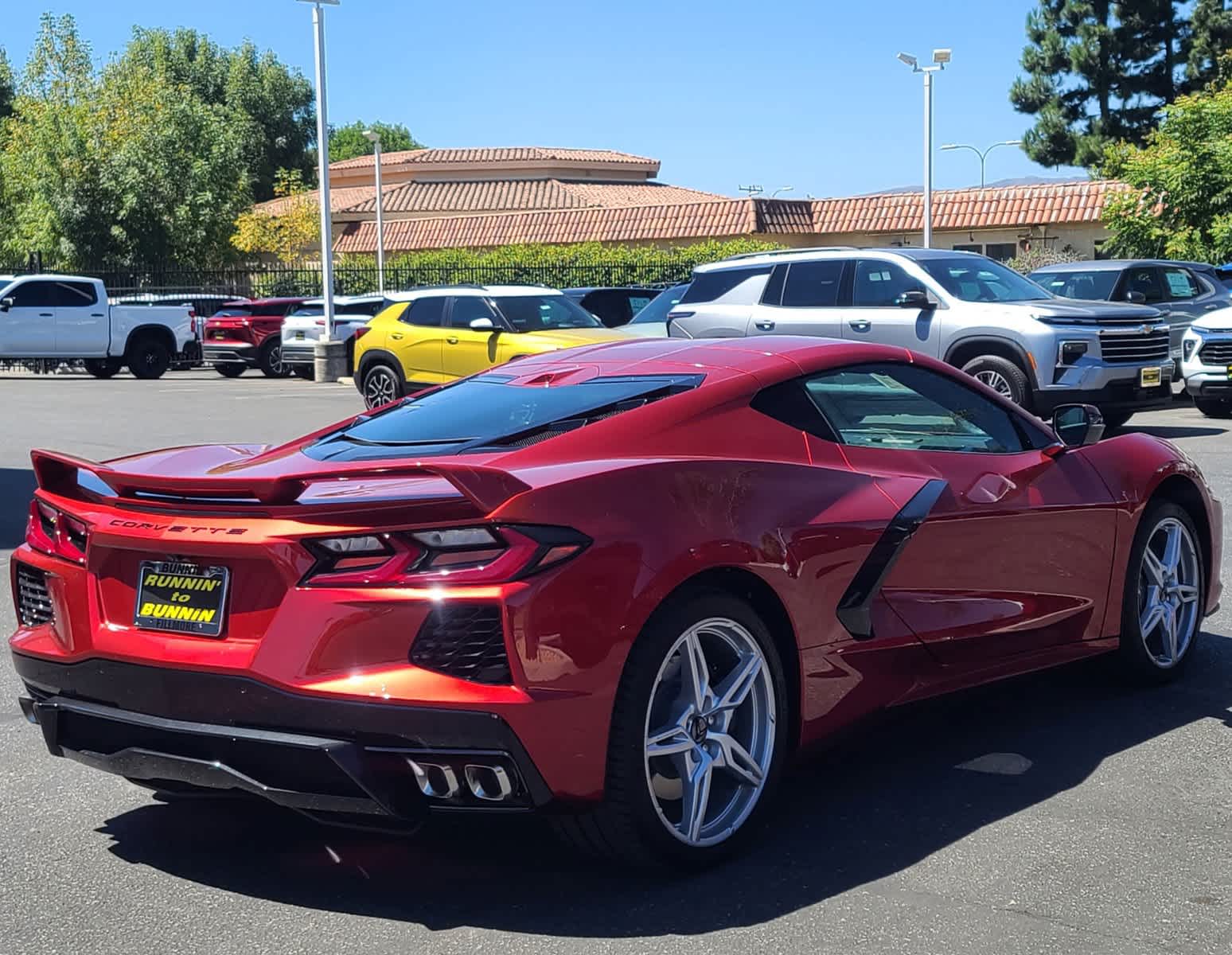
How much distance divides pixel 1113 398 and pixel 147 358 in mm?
21175

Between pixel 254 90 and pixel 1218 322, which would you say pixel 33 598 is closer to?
pixel 1218 322

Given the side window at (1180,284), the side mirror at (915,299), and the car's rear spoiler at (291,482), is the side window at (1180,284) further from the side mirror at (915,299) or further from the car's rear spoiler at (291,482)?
the car's rear spoiler at (291,482)

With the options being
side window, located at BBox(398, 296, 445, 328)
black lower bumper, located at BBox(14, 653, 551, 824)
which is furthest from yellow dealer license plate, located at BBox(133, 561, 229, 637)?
side window, located at BBox(398, 296, 445, 328)

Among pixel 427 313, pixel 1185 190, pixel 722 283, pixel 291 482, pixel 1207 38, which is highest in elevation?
pixel 1207 38

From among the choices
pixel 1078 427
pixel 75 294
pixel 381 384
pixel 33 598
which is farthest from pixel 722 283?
pixel 75 294

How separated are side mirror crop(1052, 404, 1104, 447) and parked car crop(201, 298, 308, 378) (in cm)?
2659

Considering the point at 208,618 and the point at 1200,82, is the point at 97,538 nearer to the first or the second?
the point at 208,618

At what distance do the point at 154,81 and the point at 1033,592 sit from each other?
5083 cm

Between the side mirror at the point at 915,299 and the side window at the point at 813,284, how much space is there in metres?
0.81

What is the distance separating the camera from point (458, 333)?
20062mm

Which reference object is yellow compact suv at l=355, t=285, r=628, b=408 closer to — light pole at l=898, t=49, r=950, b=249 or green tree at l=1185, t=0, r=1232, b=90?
light pole at l=898, t=49, r=950, b=249

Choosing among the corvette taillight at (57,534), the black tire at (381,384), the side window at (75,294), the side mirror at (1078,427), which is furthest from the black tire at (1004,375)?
the side window at (75,294)

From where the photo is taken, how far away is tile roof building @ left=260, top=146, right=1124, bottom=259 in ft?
144

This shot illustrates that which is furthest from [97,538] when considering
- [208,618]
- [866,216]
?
[866,216]
